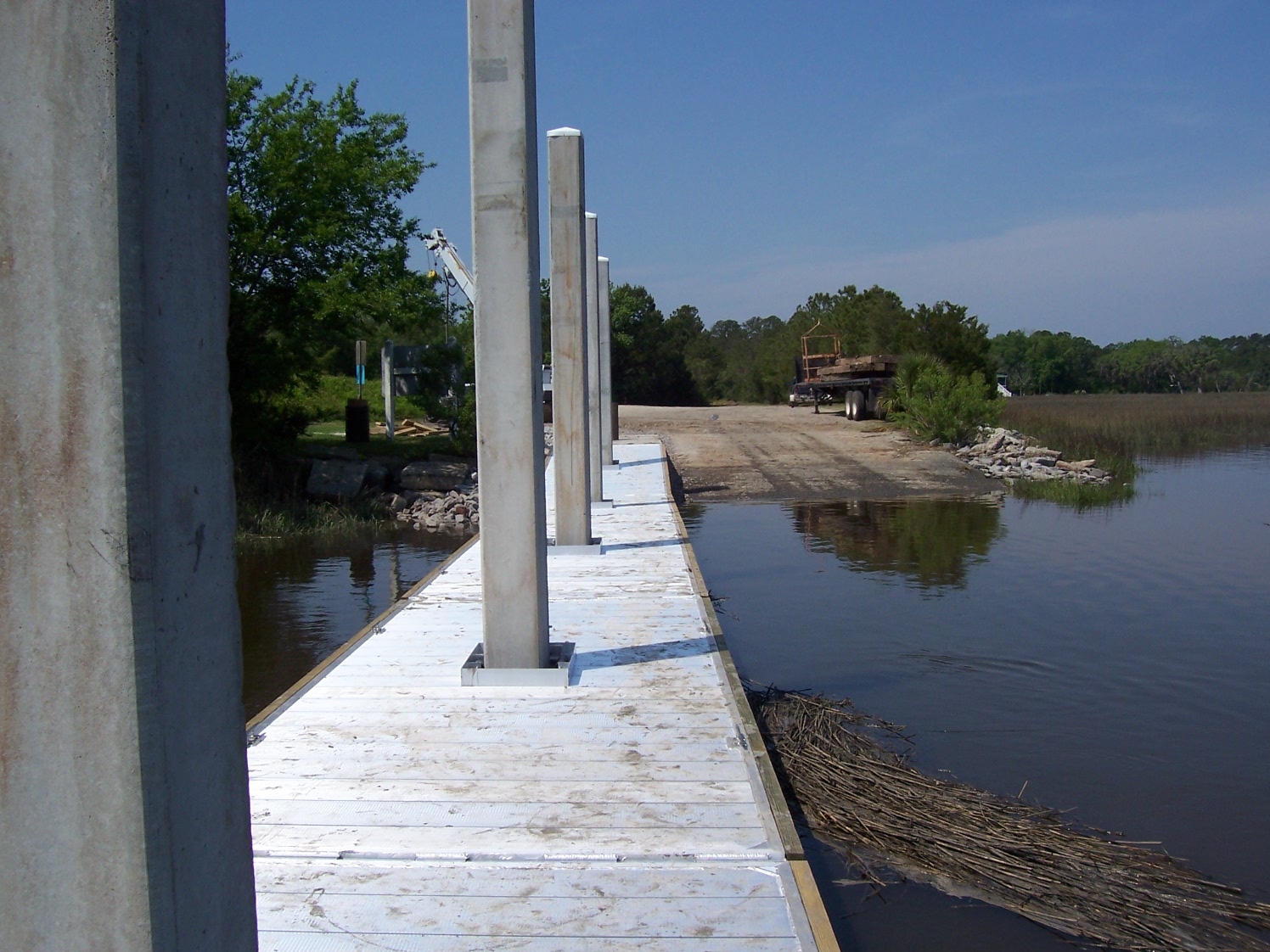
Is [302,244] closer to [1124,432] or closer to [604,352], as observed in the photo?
[604,352]

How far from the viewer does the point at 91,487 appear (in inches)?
62.1

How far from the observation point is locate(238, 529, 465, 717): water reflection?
10.2 meters

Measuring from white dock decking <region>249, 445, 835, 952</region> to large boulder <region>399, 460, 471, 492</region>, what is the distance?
14.1m

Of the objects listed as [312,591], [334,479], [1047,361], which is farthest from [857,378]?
[1047,361]

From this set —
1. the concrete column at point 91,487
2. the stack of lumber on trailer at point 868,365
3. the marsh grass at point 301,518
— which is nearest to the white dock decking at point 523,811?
the concrete column at point 91,487

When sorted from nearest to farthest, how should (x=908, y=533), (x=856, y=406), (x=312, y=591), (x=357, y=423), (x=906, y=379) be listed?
(x=312, y=591), (x=908, y=533), (x=357, y=423), (x=906, y=379), (x=856, y=406)

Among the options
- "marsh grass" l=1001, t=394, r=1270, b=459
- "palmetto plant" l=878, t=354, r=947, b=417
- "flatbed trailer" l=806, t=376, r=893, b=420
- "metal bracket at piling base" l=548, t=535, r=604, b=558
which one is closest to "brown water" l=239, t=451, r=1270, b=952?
"metal bracket at piling base" l=548, t=535, r=604, b=558

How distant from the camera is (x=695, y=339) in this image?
277 ft

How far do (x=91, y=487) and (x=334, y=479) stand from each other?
63.4 ft

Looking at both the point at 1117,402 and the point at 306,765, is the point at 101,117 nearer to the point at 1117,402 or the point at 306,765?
the point at 306,765

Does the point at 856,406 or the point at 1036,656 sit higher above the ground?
the point at 856,406

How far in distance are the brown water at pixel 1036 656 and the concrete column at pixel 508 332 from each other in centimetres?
199

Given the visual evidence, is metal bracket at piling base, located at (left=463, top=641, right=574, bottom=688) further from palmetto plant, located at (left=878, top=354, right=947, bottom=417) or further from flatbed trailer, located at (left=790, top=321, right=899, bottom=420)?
flatbed trailer, located at (left=790, top=321, right=899, bottom=420)

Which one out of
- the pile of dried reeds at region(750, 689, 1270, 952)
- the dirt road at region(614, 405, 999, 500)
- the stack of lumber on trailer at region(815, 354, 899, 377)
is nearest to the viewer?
the pile of dried reeds at region(750, 689, 1270, 952)
